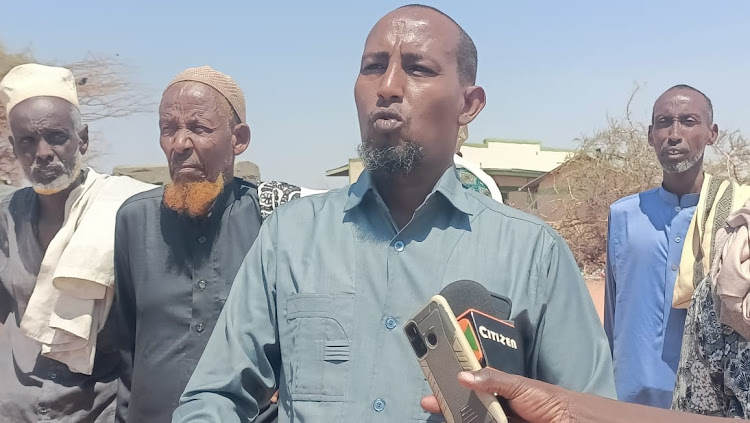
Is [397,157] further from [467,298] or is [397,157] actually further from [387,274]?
[467,298]

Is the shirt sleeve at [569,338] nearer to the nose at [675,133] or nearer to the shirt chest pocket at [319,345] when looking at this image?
the shirt chest pocket at [319,345]

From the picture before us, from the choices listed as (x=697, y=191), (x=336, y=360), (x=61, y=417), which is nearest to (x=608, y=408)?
(x=336, y=360)

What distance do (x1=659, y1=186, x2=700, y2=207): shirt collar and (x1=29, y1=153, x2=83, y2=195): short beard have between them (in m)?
3.25

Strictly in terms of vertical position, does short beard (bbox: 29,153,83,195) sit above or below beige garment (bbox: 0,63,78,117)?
below

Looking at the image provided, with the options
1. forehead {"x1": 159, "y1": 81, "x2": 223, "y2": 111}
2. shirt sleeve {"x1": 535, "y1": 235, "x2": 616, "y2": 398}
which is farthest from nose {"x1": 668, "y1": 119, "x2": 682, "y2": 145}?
shirt sleeve {"x1": 535, "y1": 235, "x2": 616, "y2": 398}

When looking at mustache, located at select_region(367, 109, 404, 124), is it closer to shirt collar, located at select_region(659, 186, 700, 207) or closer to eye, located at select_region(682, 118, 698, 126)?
shirt collar, located at select_region(659, 186, 700, 207)

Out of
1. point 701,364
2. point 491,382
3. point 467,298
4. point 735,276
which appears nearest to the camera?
point 491,382

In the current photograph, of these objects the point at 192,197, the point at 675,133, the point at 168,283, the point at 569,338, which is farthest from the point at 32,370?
the point at 675,133

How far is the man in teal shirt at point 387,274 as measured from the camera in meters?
1.84

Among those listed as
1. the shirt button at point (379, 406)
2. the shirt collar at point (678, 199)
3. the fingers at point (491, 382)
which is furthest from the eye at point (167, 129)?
the shirt collar at point (678, 199)

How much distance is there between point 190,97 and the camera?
134 inches

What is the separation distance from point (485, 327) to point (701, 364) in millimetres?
1355

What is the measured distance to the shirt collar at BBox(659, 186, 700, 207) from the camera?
457 cm

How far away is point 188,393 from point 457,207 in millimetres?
802
